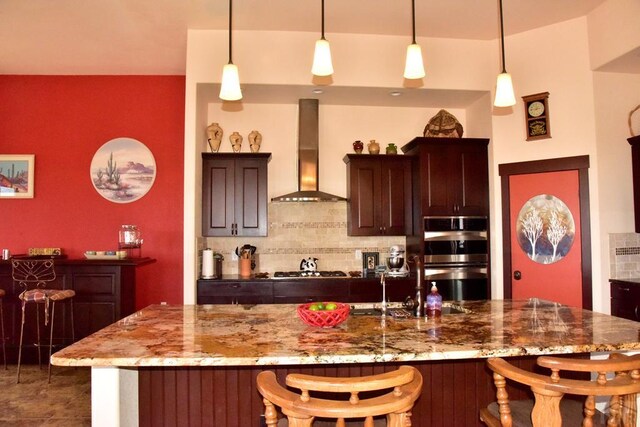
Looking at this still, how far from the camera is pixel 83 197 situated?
5.11m

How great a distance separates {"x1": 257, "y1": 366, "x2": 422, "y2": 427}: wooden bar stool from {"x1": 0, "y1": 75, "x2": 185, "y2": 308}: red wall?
419cm

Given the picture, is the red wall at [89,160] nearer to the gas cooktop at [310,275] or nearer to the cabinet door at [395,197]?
the gas cooktop at [310,275]

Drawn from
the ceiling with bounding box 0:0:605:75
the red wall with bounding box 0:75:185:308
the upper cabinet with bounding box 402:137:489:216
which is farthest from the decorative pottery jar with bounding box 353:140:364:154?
the red wall with bounding box 0:75:185:308

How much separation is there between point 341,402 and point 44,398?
138 inches

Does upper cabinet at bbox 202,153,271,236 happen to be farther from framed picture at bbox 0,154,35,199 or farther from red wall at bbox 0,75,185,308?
framed picture at bbox 0,154,35,199

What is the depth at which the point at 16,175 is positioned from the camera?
200 inches

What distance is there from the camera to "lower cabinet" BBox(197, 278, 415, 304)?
435cm

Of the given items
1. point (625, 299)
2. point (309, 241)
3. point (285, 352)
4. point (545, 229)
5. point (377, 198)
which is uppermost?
Result: point (377, 198)

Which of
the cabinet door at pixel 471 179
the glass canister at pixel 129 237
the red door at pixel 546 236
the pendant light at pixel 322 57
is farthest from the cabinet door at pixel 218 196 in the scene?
the red door at pixel 546 236

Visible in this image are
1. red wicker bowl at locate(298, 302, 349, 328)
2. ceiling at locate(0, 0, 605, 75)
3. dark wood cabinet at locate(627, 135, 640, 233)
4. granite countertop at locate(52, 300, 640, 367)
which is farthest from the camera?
dark wood cabinet at locate(627, 135, 640, 233)

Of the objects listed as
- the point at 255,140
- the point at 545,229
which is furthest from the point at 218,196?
the point at 545,229

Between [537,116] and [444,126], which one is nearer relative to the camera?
Answer: [537,116]

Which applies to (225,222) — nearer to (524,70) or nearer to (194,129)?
(194,129)

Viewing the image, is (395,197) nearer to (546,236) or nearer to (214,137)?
(546,236)
